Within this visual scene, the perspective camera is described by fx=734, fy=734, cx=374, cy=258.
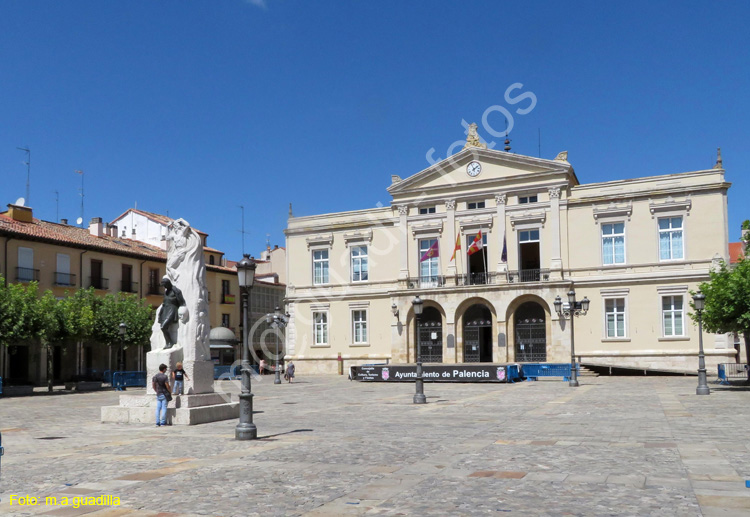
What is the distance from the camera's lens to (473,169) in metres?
47.2

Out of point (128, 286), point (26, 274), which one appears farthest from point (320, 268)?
point (26, 274)

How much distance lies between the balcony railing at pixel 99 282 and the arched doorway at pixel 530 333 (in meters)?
26.9

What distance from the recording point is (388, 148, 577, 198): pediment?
4503 cm

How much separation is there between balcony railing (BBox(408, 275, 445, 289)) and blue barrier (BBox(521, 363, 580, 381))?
10.6 metres

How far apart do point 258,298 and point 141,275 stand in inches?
656

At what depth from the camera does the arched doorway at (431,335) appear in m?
Result: 47.8

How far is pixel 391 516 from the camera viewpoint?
736 centimetres

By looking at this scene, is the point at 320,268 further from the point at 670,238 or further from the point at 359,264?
the point at 670,238

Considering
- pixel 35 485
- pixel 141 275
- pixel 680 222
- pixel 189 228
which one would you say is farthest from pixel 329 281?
pixel 35 485

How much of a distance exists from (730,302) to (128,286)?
38.7 m

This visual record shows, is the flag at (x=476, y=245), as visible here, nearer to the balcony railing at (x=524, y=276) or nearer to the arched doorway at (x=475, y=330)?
the balcony railing at (x=524, y=276)

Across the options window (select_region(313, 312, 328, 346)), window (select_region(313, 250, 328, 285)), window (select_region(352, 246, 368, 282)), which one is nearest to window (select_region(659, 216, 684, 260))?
window (select_region(352, 246, 368, 282))

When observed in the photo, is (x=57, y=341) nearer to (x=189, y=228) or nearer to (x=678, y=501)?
(x=189, y=228)

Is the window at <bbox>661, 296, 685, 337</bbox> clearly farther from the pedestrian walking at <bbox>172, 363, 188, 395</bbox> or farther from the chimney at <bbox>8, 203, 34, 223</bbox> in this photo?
the chimney at <bbox>8, 203, 34, 223</bbox>
